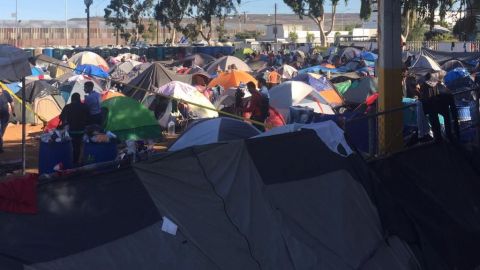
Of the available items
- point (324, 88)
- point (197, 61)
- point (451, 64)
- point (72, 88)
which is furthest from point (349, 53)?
point (72, 88)

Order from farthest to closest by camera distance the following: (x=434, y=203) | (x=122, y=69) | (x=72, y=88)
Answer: (x=122, y=69) < (x=72, y=88) < (x=434, y=203)

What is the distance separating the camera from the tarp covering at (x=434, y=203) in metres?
6.45

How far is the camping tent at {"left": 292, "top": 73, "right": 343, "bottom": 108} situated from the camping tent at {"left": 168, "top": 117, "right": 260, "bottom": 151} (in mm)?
8960

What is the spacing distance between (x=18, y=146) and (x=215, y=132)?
320 inches

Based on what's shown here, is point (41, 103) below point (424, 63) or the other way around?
Result: below

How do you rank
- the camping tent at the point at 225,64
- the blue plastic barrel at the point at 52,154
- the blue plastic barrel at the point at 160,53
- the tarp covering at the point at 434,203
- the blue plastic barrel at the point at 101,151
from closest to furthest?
the tarp covering at the point at 434,203
the blue plastic barrel at the point at 101,151
the blue plastic barrel at the point at 52,154
the camping tent at the point at 225,64
the blue plastic barrel at the point at 160,53

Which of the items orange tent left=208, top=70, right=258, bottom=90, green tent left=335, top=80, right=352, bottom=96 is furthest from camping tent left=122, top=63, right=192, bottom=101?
green tent left=335, top=80, right=352, bottom=96

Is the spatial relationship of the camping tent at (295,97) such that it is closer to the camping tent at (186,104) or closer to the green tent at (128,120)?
the camping tent at (186,104)

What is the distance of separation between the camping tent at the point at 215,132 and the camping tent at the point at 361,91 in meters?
8.09

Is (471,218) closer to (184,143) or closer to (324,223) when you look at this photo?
(324,223)

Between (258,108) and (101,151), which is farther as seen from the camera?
(258,108)

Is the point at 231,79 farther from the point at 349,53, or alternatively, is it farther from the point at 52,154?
the point at 349,53

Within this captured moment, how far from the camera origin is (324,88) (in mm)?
19875

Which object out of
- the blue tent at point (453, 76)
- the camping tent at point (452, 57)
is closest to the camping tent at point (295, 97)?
the blue tent at point (453, 76)
